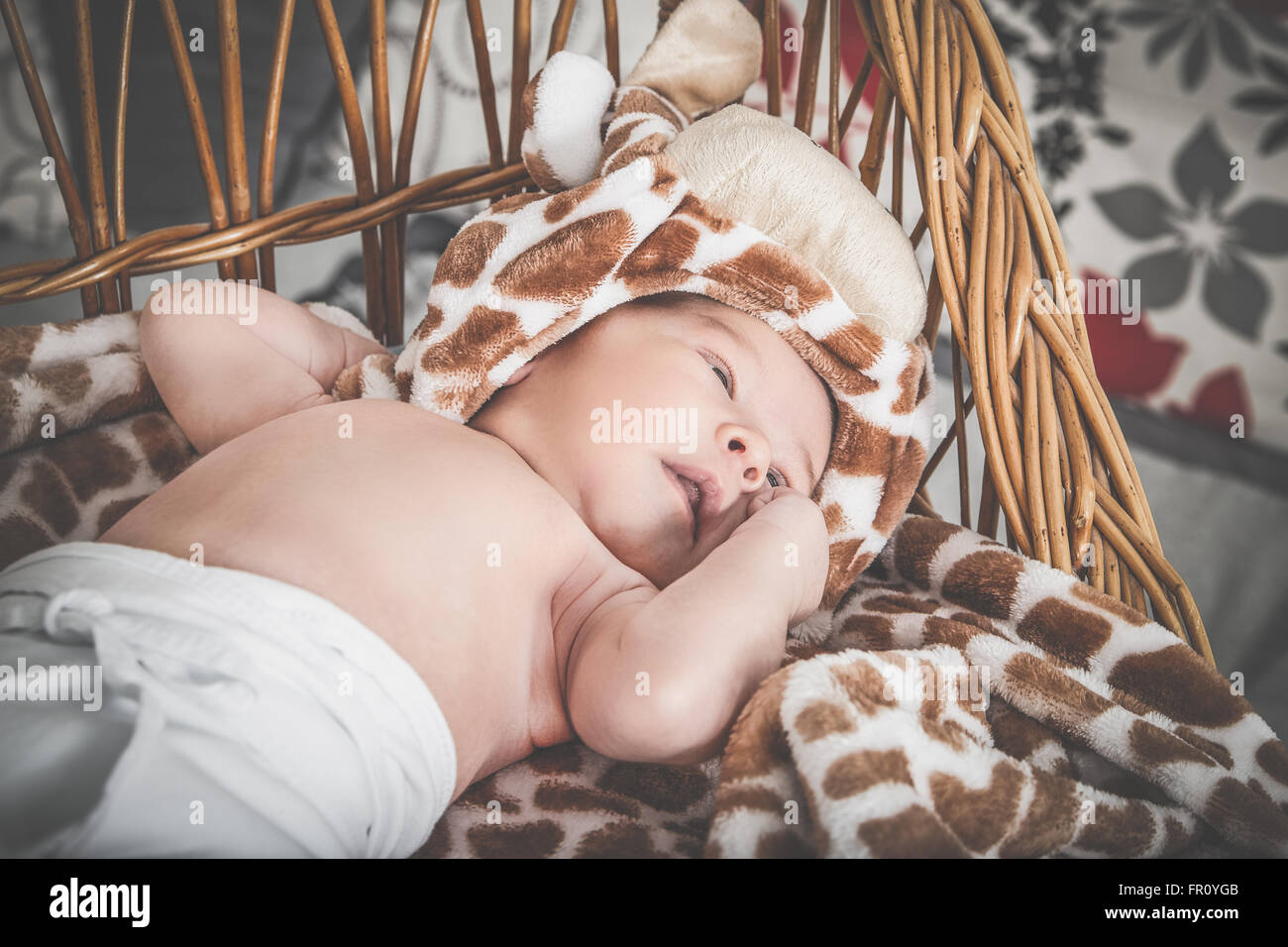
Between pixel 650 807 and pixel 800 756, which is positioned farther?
pixel 650 807

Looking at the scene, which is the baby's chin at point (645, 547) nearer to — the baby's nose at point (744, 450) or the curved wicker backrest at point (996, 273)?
the baby's nose at point (744, 450)

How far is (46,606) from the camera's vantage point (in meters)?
0.54

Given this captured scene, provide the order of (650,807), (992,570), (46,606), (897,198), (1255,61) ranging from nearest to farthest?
(46,606) → (650,807) → (992,570) → (897,198) → (1255,61)

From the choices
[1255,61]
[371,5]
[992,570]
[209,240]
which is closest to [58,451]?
[209,240]

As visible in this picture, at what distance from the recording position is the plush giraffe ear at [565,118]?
0.90 m

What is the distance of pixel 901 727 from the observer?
0.58 metres

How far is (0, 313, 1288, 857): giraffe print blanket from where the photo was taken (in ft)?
1.80

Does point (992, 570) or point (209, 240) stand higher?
point (209, 240)

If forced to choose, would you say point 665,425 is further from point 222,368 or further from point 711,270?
point 222,368

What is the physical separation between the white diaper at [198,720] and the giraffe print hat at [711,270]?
0.33m

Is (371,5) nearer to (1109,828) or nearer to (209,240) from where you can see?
(209,240)

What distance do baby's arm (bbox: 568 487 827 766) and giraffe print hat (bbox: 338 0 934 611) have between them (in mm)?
220
